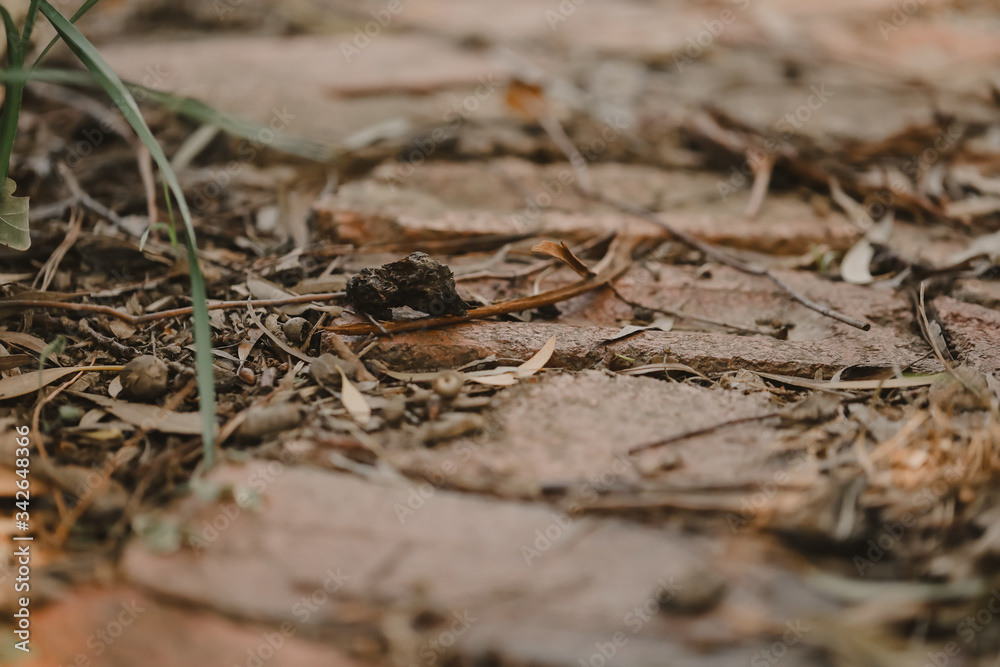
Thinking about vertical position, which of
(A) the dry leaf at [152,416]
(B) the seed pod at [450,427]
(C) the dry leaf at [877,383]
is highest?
(A) the dry leaf at [152,416]

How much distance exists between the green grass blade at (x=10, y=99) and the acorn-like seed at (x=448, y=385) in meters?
1.00

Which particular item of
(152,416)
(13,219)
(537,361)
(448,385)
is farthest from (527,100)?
(152,416)

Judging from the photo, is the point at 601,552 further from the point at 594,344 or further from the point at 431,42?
the point at 431,42

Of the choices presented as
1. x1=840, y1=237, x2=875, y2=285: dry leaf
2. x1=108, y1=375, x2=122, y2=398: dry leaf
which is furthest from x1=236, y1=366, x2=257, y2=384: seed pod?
x1=840, y1=237, x2=875, y2=285: dry leaf

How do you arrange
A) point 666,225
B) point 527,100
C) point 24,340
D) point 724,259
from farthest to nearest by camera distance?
point 527,100, point 666,225, point 724,259, point 24,340

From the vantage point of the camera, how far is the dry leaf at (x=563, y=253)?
1.45m

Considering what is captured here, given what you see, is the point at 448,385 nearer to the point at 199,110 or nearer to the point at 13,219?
the point at 199,110

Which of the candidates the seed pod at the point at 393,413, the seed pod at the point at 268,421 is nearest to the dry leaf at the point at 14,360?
the seed pod at the point at 268,421

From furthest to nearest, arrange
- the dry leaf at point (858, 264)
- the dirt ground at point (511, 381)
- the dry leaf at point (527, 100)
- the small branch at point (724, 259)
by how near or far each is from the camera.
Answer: the dry leaf at point (527, 100) → the dry leaf at point (858, 264) → the small branch at point (724, 259) → the dirt ground at point (511, 381)

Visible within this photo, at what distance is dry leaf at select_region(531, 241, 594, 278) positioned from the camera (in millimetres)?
1449

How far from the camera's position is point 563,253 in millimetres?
1506

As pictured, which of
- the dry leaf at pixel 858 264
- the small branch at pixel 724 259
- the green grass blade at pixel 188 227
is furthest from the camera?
the dry leaf at pixel 858 264

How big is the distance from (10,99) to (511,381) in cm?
116

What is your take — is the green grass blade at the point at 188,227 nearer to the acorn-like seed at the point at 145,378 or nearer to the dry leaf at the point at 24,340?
the acorn-like seed at the point at 145,378
